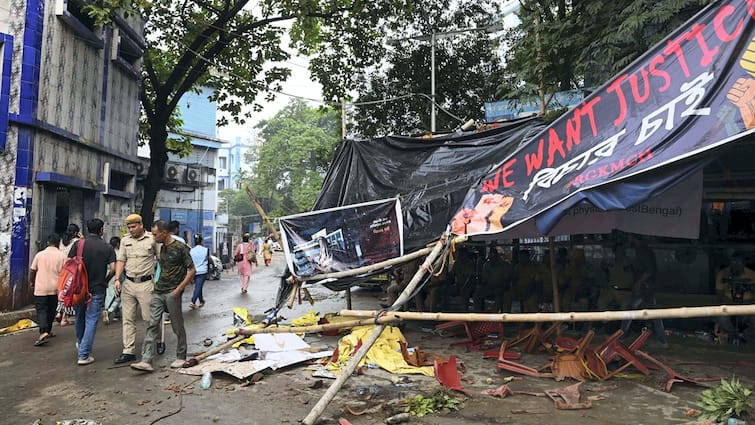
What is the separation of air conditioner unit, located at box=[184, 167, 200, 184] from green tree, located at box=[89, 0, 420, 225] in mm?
7445

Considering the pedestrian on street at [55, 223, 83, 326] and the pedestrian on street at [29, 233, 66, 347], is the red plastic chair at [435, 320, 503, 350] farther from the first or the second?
the pedestrian on street at [55, 223, 83, 326]

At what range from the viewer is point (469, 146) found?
757cm

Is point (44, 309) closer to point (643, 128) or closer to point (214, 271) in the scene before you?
point (643, 128)

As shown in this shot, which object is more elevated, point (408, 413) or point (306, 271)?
point (306, 271)

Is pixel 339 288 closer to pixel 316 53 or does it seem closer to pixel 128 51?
pixel 316 53

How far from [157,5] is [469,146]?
11112mm

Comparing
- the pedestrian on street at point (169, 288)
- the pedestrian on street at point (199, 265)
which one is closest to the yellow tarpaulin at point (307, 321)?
the pedestrian on street at point (169, 288)

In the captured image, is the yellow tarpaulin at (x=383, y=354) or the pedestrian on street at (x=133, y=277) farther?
the pedestrian on street at (x=133, y=277)

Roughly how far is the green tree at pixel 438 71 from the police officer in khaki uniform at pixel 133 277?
11837 mm

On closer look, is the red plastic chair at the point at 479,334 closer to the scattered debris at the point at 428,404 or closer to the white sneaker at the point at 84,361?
the scattered debris at the point at 428,404

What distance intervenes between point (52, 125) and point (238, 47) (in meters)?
6.58

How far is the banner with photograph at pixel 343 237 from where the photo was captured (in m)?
6.91

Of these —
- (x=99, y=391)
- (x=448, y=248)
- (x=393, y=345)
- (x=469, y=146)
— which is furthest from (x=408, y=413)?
(x=469, y=146)

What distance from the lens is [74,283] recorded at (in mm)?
6398
